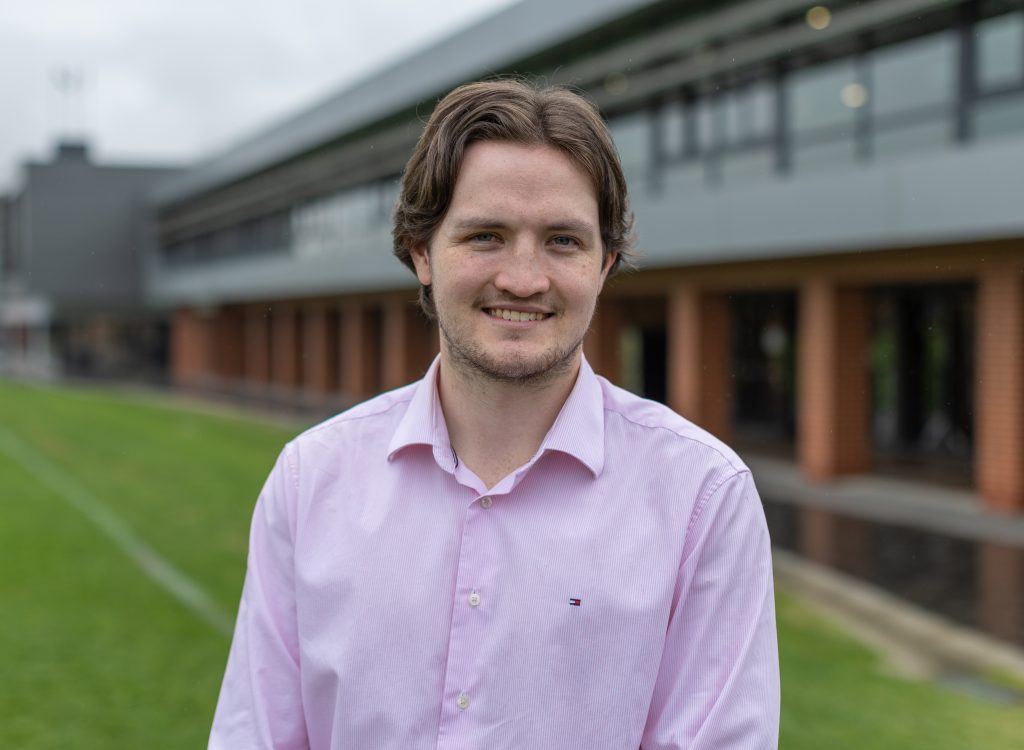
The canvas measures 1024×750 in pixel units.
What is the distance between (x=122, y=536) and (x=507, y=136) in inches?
424

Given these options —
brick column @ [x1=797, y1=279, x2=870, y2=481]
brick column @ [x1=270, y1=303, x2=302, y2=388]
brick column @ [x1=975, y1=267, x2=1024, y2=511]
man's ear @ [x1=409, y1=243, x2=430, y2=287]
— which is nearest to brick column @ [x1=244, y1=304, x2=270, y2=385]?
brick column @ [x1=270, y1=303, x2=302, y2=388]

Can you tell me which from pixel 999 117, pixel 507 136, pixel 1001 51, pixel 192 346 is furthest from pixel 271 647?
pixel 192 346

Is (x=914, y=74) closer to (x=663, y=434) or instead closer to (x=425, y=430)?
(x=663, y=434)

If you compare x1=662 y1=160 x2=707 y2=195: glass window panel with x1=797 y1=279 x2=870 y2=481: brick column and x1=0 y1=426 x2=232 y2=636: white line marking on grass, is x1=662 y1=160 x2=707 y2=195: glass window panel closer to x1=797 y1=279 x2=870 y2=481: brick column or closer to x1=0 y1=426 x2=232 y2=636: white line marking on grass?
x1=797 y1=279 x2=870 y2=481: brick column

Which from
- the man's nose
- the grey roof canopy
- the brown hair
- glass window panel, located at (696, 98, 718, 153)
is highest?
the grey roof canopy

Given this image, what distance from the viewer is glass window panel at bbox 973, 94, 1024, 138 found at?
11.3 metres

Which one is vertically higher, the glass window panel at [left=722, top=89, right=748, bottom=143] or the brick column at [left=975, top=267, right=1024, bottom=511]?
the glass window panel at [left=722, top=89, right=748, bottom=143]

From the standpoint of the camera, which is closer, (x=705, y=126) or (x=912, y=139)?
(x=912, y=139)

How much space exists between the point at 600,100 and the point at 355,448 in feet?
53.1

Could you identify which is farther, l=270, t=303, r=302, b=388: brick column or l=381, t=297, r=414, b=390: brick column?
l=270, t=303, r=302, b=388: brick column

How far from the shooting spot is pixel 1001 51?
38.5 ft

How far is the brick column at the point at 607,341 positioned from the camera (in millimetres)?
19859

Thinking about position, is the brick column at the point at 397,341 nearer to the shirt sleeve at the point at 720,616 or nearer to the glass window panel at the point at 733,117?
the glass window panel at the point at 733,117

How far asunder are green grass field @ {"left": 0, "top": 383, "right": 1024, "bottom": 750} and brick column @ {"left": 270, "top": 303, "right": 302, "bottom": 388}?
70.1ft
